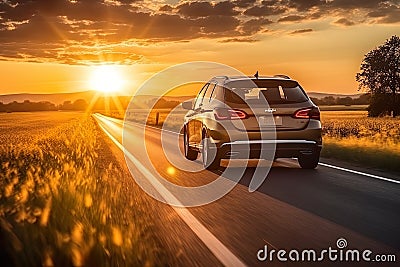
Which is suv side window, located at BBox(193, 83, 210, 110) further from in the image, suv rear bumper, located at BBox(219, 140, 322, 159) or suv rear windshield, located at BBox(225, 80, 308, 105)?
suv rear bumper, located at BBox(219, 140, 322, 159)

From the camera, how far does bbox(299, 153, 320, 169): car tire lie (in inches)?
498

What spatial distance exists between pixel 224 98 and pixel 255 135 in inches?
38.7

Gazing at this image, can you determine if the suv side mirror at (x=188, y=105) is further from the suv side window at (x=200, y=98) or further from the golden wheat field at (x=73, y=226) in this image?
the golden wheat field at (x=73, y=226)

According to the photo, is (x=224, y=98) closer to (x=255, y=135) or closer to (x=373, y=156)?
(x=255, y=135)

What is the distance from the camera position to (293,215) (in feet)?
25.0

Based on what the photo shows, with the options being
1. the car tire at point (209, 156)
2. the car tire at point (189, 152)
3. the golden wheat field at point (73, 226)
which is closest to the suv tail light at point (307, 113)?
the car tire at point (209, 156)

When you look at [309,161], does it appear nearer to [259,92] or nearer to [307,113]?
[307,113]

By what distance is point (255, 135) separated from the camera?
11.8 meters

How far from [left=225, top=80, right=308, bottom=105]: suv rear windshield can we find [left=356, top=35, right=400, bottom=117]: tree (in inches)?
2464

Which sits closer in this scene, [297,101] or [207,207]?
[207,207]

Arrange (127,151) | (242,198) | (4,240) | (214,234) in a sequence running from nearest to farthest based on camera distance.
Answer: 1. (4,240)
2. (214,234)
3. (242,198)
4. (127,151)

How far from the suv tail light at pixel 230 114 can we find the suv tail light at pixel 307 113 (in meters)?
1.01

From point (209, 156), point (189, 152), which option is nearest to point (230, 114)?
point (209, 156)

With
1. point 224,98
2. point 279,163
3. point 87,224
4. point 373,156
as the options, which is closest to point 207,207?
point 87,224
